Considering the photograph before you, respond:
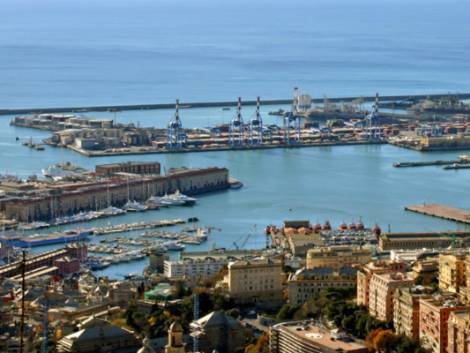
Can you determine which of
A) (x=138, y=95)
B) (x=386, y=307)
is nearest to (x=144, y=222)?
(x=386, y=307)

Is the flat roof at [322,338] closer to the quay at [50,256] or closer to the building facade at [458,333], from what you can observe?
the building facade at [458,333]

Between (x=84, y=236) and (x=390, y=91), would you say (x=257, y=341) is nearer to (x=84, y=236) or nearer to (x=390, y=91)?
(x=84, y=236)

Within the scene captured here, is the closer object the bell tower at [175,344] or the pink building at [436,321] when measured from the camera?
the bell tower at [175,344]

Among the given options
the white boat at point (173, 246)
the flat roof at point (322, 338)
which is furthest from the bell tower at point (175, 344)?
the white boat at point (173, 246)

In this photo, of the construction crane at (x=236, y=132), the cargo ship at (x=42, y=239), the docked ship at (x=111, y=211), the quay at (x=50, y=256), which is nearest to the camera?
the quay at (x=50, y=256)

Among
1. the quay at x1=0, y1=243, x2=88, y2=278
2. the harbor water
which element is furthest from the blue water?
the quay at x1=0, y1=243, x2=88, y2=278

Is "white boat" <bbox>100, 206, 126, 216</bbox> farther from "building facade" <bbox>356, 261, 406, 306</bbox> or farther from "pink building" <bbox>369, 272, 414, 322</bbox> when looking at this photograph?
"pink building" <bbox>369, 272, 414, 322</bbox>

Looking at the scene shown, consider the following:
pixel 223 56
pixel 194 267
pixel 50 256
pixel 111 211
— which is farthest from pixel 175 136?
pixel 223 56
